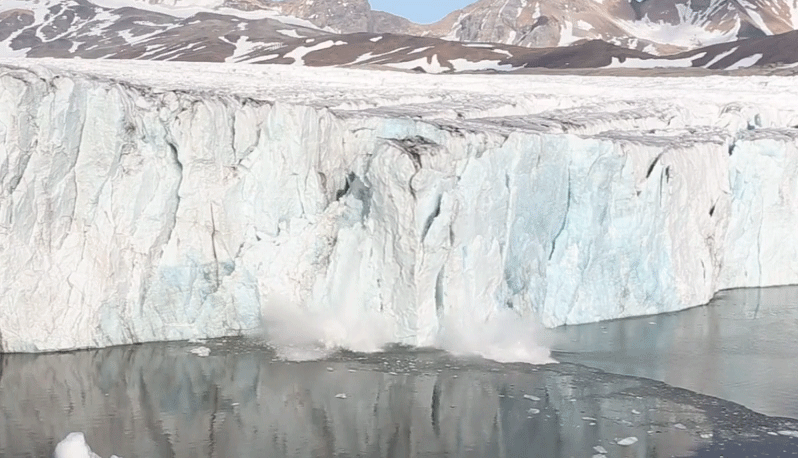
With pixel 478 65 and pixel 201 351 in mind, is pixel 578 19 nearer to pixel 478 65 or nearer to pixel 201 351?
pixel 478 65

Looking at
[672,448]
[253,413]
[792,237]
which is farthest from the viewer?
[792,237]

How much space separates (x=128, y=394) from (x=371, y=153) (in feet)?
14.6

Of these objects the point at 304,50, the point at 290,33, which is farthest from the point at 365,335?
the point at 290,33

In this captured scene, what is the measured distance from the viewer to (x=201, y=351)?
11.9 metres

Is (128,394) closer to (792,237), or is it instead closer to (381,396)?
(381,396)

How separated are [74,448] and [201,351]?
3.87 m

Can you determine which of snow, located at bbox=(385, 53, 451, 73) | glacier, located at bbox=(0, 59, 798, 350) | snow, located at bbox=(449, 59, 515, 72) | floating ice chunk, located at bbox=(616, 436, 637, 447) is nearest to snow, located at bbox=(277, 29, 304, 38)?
snow, located at bbox=(385, 53, 451, 73)

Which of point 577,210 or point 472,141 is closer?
point 472,141

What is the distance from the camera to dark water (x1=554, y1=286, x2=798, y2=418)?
424 inches

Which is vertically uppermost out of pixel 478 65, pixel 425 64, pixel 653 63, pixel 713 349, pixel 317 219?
pixel 425 64

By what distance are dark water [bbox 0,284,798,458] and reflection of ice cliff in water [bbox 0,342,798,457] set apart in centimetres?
2

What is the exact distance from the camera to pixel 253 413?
9.86m

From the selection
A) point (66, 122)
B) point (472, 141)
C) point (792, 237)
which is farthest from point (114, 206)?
point (792, 237)

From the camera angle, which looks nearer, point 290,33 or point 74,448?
point 74,448
